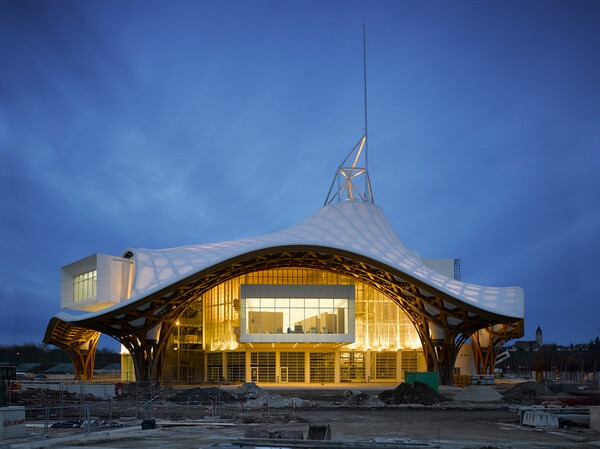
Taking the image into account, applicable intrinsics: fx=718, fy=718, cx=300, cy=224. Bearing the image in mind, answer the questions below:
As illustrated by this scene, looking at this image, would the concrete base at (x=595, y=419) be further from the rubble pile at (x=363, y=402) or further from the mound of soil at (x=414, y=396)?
the rubble pile at (x=363, y=402)

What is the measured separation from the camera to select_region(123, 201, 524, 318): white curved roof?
5284cm

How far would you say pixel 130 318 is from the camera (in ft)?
175

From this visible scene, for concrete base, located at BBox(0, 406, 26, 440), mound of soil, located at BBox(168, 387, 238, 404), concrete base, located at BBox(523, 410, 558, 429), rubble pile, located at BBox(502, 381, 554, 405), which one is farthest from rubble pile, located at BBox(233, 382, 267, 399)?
concrete base, located at BBox(0, 406, 26, 440)

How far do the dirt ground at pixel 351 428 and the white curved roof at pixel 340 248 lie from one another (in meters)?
17.6

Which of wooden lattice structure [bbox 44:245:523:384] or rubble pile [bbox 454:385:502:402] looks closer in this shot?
rubble pile [bbox 454:385:502:402]

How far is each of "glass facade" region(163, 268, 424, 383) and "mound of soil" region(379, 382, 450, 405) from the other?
23590 mm

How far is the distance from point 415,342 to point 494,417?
37.0m

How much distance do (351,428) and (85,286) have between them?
3793cm

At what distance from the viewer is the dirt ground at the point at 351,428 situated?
68.3 ft

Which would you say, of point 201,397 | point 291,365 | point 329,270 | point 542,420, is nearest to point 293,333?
point 291,365

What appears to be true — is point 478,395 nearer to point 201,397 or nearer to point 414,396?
point 414,396

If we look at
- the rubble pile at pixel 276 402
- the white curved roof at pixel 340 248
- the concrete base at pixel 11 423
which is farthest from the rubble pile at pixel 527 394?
the concrete base at pixel 11 423

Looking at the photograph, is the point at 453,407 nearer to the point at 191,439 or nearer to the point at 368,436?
the point at 368,436

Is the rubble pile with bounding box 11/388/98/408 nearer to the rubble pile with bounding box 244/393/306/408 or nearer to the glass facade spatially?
the rubble pile with bounding box 244/393/306/408
